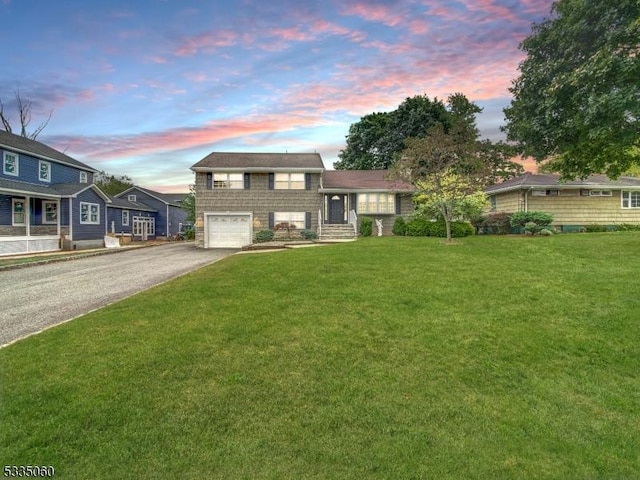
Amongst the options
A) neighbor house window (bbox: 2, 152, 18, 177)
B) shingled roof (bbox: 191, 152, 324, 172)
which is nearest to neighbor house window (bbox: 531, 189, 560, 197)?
shingled roof (bbox: 191, 152, 324, 172)

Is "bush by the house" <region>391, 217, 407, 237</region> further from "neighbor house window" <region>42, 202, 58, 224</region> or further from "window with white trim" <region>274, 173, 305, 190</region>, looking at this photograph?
"neighbor house window" <region>42, 202, 58, 224</region>

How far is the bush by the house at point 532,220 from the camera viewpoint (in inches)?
769

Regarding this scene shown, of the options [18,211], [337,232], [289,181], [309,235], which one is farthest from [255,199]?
[18,211]

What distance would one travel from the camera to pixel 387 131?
3950cm

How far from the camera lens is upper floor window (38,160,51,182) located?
82.4 feet

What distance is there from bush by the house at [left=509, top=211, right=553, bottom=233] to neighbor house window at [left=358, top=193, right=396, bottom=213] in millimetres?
7460

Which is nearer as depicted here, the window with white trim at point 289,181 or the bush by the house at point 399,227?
the bush by the house at point 399,227

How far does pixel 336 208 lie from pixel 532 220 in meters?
12.0

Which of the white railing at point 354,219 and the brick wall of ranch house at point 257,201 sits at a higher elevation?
the brick wall of ranch house at point 257,201

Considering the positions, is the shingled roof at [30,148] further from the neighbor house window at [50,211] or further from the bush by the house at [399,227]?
the bush by the house at [399,227]

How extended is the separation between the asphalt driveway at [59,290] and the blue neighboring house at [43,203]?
987 cm

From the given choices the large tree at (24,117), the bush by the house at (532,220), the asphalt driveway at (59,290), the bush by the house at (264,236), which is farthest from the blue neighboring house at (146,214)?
the bush by the house at (532,220)

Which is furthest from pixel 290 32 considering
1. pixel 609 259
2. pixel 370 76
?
pixel 609 259

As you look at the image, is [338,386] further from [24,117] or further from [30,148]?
[24,117]
